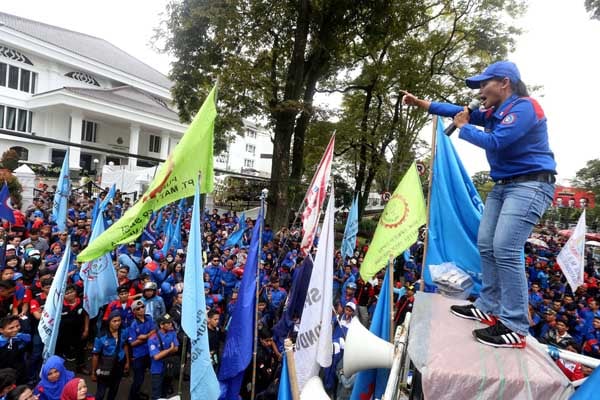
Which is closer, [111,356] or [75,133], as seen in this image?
[111,356]

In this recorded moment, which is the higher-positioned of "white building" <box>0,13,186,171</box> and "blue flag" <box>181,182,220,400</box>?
"white building" <box>0,13,186,171</box>

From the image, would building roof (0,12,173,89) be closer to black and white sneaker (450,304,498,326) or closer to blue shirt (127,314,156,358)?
blue shirt (127,314,156,358)

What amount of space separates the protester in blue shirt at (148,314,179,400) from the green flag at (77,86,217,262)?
2.48m

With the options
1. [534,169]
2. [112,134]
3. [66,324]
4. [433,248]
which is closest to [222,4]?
[66,324]

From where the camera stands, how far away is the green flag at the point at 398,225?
4832 mm

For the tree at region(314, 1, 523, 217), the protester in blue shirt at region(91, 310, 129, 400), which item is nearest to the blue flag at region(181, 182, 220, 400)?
the protester in blue shirt at region(91, 310, 129, 400)

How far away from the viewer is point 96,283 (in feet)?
21.5

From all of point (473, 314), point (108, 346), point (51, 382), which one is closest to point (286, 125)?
point (108, 346)

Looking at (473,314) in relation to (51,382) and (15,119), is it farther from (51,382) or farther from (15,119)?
(15,119)

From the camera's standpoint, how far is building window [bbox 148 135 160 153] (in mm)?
35509

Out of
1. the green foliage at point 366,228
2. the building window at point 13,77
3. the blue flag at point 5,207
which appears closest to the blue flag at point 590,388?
the blue flag at point 5,207

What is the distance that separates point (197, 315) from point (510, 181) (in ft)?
10.6

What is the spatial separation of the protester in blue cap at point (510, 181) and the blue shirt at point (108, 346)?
17.2 ft

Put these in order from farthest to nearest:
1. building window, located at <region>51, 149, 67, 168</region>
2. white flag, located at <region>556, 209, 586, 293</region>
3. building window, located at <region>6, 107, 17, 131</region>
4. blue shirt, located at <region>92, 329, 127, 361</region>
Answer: building window, located at <region>51, 149, 67, 168</region>
building window, located at <region>6, 107, 17, 131</region>
white flag, located at <region>556, 209, 586, 293</region>
blue shirt, located at <region>92, 329, 127, 361</region>
